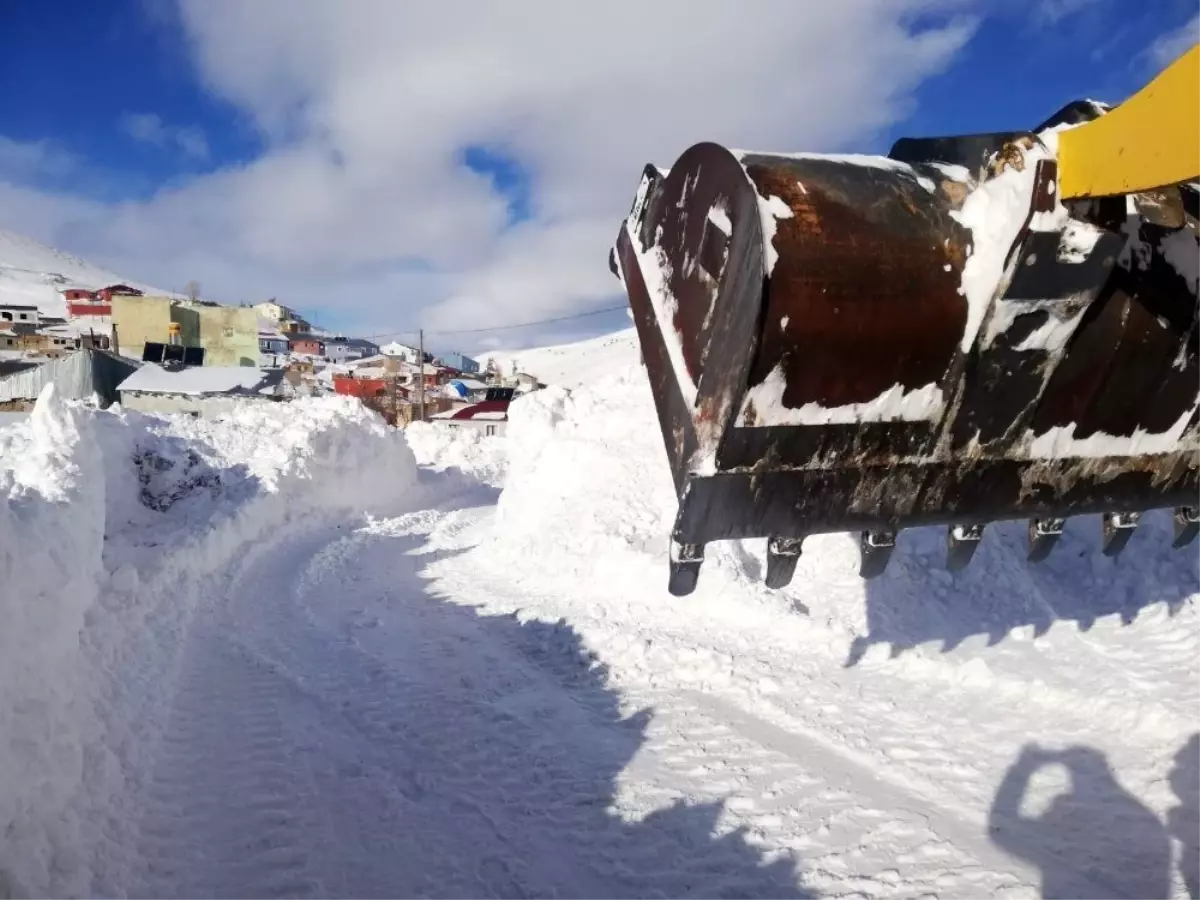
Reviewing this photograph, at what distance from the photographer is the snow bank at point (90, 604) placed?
3545 mm

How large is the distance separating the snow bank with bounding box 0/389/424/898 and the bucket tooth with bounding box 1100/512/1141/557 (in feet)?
16.4

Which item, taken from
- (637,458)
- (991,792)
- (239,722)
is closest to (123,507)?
(239,722)

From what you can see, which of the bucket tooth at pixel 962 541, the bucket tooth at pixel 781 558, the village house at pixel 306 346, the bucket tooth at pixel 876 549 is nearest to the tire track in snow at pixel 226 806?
the bucket tooth at pixel 781 558

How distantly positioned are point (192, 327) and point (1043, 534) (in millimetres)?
66340

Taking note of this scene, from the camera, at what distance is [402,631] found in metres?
8.31

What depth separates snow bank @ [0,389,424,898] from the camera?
140 inches

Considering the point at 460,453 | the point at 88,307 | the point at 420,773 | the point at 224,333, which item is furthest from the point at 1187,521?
the point at 88,307

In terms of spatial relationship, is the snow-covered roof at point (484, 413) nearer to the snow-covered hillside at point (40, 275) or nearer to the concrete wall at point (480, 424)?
the concrete wall at point (480, 424)

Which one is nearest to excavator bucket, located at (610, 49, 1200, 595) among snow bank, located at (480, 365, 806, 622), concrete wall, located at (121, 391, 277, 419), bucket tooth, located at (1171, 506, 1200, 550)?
bucket tooth, located at (1171, 506, 1200, 550)

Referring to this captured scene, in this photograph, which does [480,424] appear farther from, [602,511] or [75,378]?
[602,511]

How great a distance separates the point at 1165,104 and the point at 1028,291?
0.65 m

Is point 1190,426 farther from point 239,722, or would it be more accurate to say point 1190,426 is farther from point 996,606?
point 239,722

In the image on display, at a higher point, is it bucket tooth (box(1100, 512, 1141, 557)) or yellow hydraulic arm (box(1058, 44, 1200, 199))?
yellow hydraulic arm (box(1058, 44, 1200, 199))

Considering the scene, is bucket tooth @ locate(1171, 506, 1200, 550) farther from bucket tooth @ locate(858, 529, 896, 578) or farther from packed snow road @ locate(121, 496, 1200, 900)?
packed snow road @ locate(121, 496, 1200, 900)
